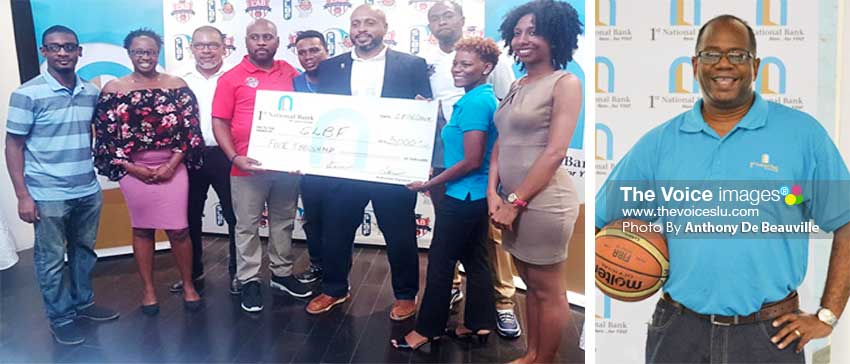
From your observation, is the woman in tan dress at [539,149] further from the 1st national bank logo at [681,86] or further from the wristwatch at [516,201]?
the 1st national bank logo at [681,86]

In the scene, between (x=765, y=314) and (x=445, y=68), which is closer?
(x=765, y=314)

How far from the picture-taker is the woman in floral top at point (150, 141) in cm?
213

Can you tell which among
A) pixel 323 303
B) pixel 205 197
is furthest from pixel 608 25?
pixel 205 197

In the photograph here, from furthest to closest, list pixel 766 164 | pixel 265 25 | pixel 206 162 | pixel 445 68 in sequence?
pixel 206 162
pixel 265 25
pixel 445 68
pixel 766 164

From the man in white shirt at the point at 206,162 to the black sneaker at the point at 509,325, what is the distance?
1.12m

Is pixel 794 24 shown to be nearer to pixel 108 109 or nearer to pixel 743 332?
pixel 743 332

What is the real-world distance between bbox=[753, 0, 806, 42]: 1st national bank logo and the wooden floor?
1.21 m

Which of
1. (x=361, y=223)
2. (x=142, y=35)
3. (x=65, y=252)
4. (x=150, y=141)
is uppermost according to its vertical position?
(x=142, y=35)

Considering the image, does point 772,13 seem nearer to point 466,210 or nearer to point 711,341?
point 711,341

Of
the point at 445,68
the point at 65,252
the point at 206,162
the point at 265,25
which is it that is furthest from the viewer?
the point at 65,252

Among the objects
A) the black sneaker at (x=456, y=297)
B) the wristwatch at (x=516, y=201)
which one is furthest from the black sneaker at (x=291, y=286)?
the wristwatch at (x=516, y=201)

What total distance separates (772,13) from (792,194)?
64cm

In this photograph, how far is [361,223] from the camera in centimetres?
219

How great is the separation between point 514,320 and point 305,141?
3.60ft
